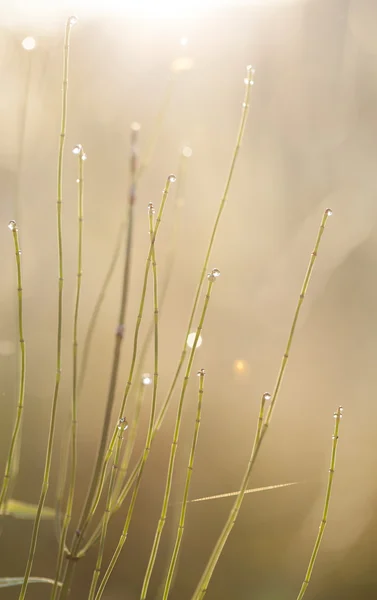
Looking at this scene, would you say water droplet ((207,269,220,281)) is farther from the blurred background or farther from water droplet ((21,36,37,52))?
water droplet ((21,36,37,52))

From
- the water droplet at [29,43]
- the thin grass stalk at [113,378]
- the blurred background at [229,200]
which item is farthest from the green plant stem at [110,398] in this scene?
the water droplet at [29,43]

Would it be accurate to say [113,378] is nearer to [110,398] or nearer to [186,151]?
[110,398]

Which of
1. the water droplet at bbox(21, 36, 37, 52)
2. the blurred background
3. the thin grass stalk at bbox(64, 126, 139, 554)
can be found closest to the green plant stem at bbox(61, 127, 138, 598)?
the thin grass stalk at bbox(64, 126, 139, 554)

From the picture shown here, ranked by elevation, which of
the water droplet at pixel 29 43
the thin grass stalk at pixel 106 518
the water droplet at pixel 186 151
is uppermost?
the water droplet at pixel 29 43

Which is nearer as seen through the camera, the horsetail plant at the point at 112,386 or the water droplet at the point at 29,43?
the horsetail plant at the point at 112,386

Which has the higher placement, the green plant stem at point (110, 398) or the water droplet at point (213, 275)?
the water droplet at point (213, 275)

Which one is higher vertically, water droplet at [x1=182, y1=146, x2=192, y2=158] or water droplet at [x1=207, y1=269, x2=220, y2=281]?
water droplet at [x1=182, y1=146, x2=192, y2=158]

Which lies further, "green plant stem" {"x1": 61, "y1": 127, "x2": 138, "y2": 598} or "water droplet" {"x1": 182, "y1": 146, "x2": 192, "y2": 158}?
"water droplet" {"x1": 182, "y1": 146, "x2": 192, "y2": 158}

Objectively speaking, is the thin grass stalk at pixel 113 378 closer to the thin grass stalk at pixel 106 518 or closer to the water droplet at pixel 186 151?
the thin grass stalk at pixel 106 518

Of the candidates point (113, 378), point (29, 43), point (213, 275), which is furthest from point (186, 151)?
point (113, 378)
